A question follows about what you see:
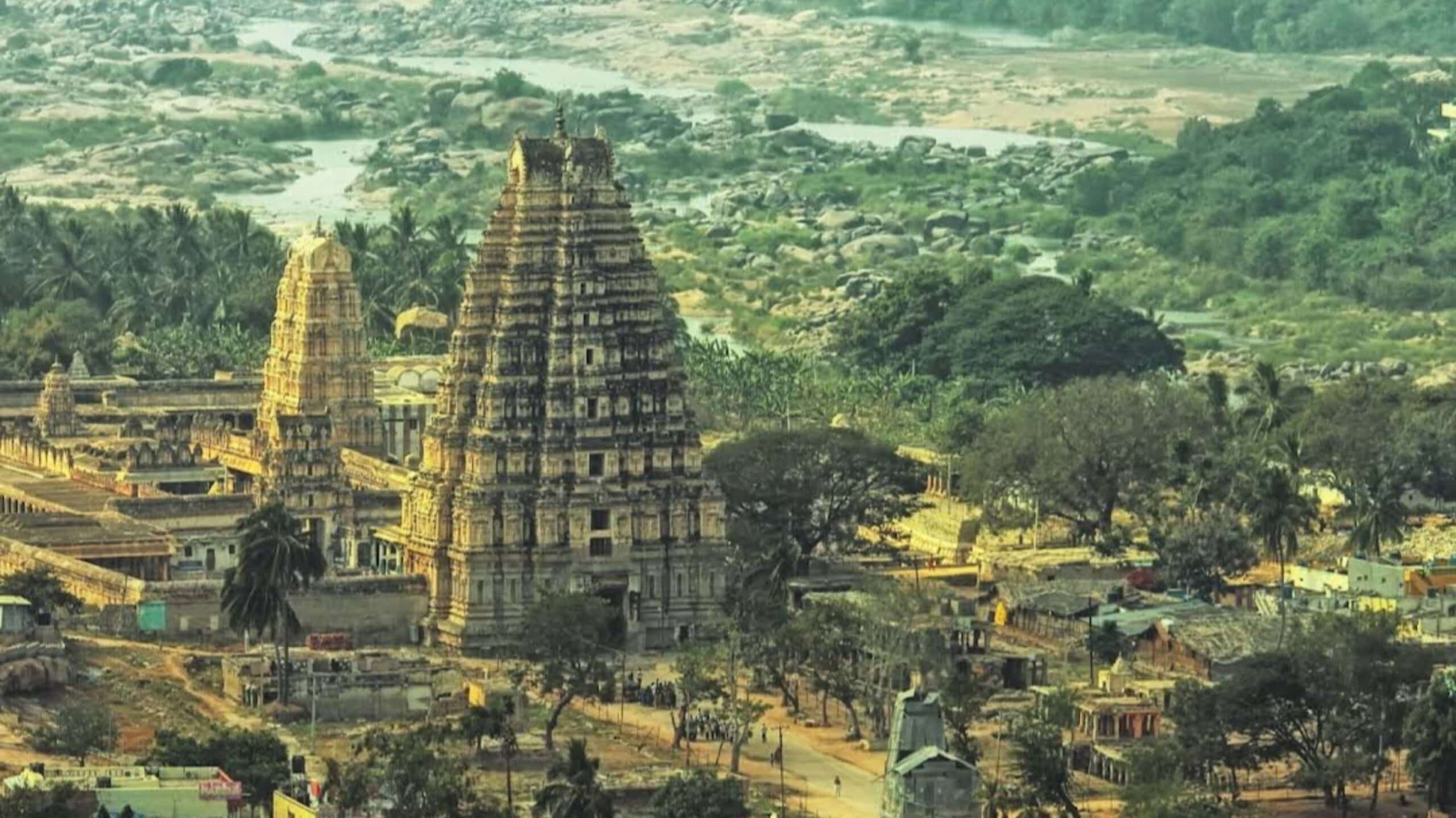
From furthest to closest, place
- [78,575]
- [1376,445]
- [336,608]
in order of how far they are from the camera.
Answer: [1376,445]
[78,575]
[336,608]

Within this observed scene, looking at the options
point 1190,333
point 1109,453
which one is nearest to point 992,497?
point 1109,453

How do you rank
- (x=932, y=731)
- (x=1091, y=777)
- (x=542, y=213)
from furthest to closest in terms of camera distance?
(x=542, y=213)
(x=1091, y=777)
(x=932, y=731)

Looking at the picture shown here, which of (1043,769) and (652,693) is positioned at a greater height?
(1043,769)

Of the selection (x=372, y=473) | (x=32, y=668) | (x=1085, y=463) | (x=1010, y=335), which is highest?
(x=32, y=668)

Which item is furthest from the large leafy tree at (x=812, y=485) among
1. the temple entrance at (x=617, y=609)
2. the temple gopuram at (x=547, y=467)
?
the temple entrance at (x=617, y=609)

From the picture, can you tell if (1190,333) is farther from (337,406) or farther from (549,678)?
(549,678)

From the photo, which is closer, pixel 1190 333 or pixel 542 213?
pixel 542 213

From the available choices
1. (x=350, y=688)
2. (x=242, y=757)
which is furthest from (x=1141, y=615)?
(x=242, y=757)

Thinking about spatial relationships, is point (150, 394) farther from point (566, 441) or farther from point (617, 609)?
point (617, 609)
